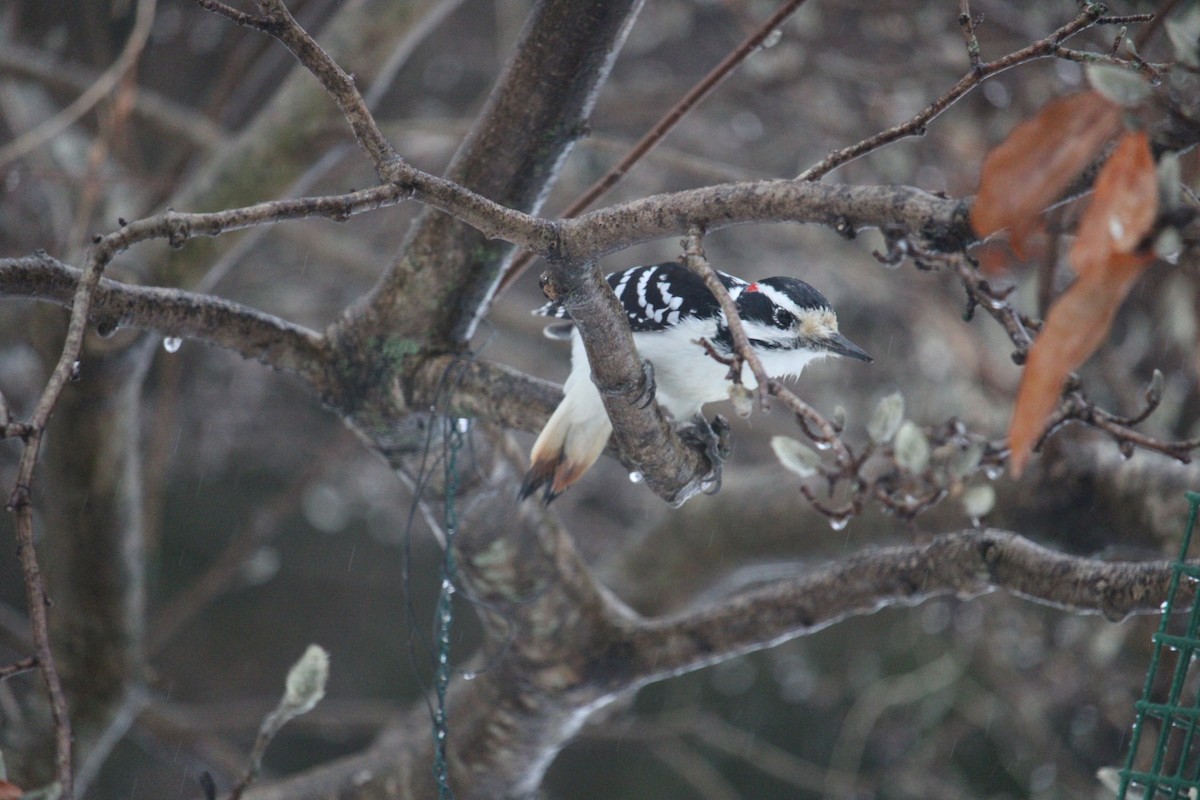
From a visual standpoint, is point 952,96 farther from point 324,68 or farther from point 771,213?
point 324,68

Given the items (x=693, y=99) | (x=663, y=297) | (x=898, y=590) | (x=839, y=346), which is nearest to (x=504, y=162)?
(x=693, y=99)

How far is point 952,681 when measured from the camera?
374 centimetres

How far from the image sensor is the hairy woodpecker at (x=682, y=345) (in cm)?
161

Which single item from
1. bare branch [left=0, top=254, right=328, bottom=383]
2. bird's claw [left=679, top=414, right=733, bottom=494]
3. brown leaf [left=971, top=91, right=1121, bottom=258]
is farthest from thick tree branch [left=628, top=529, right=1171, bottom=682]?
brown leaf [left=971, top=91, right=1121, bottom=258]

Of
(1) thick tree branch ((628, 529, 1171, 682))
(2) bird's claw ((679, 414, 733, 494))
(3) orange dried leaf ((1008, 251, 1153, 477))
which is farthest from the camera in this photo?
(2) bird's claw ((679, 414, 733, 494))

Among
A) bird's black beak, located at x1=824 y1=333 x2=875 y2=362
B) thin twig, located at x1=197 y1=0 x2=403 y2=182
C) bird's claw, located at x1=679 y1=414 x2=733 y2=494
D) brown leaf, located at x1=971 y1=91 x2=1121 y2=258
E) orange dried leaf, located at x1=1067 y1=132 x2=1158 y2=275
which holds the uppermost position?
bird's black beak, located at x1=824 y1=333 x2=875 y2=362

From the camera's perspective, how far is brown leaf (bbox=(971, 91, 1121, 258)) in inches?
28.7

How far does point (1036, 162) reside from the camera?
74 cm

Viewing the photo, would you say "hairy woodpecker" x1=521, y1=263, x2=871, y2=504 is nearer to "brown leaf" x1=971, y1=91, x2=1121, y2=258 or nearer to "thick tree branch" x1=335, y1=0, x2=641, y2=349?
"thick tree branch" x1=335, y1=0, x2=641, y2=349

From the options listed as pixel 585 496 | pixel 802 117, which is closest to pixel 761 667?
pixel 585 496

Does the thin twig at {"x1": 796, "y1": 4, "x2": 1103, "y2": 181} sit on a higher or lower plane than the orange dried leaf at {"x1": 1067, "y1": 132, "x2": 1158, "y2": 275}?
higher

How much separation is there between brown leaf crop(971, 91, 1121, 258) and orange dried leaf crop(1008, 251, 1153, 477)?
73 mm

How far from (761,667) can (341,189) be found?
3154mm

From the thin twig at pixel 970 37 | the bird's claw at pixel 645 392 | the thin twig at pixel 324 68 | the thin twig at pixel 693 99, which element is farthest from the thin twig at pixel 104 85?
the thin twig at pixel 970 37
